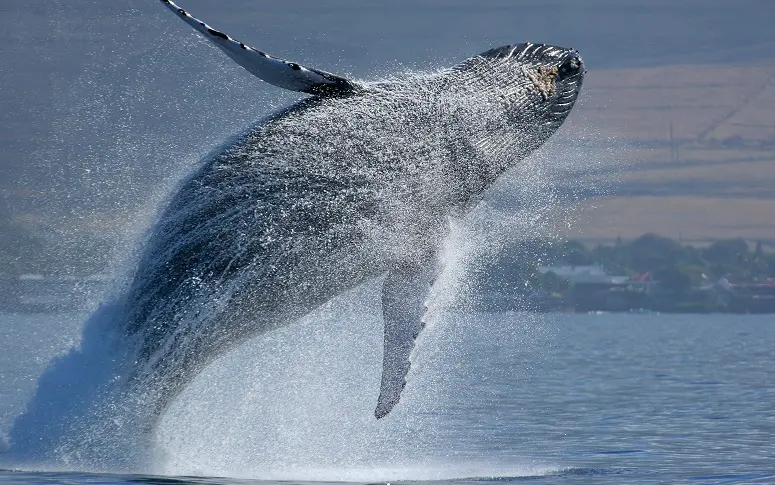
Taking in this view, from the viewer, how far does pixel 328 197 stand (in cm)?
1338

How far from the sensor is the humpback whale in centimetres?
1334

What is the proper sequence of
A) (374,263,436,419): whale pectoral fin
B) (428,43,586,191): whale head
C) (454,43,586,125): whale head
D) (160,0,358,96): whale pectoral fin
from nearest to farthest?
(160,0,358,96): whale pectoral fin → (428,43,586,191): whale head → (454,43,586,125): whale head → (374,263,436,419): whale pectoral fin

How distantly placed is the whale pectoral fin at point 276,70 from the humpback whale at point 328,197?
18mm

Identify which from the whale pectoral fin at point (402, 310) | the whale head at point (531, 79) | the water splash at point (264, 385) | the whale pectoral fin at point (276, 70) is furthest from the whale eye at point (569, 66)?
the whale pectoral fin at point (402, 310)

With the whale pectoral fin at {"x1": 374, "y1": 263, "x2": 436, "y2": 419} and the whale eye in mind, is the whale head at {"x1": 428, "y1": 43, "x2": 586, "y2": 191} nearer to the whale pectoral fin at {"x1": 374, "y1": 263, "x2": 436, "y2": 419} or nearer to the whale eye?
the whale eye

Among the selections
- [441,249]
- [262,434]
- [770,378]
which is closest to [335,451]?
[262,434]

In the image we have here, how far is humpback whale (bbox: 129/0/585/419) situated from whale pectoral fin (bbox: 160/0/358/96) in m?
0.02

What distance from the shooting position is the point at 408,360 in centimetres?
1445

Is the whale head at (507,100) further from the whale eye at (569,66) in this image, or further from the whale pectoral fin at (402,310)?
the whale pectoral fin at (402,310)

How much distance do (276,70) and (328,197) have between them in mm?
1546

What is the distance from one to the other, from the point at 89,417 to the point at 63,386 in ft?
1.79

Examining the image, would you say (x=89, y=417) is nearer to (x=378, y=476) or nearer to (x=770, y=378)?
(x=378, y=476)

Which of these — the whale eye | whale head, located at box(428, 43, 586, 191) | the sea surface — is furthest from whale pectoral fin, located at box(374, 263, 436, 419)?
the whale eye

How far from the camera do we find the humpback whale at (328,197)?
13.3 meters
